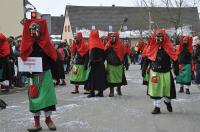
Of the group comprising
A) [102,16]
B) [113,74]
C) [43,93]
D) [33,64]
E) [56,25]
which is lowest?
[113,74]

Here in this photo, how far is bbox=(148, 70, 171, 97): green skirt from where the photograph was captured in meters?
11.4

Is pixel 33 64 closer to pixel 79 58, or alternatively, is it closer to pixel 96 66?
pixel 96 66

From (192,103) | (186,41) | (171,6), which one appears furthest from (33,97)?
(171,6)

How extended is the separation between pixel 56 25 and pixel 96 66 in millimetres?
76780

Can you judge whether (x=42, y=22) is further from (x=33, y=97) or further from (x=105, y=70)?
(x=105, y=70)

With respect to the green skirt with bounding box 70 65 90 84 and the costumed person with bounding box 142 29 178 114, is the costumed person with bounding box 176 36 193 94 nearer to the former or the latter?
the green skirt with bounding box 70 65 90 84

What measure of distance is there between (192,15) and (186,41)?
172ft

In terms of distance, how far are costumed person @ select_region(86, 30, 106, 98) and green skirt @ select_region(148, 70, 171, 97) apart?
3550mm

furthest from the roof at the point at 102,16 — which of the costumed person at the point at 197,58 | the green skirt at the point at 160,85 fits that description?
the green skirt at the point at 160,85

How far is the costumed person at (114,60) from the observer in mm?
15078

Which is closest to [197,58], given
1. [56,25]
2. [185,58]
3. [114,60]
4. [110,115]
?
[185,58]

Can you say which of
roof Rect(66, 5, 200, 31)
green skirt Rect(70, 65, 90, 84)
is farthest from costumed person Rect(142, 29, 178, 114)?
roof Rect(66, 5, 200, 31)

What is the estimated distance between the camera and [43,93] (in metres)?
9.41

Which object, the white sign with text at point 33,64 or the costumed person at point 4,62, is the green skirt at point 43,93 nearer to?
the white sign with text at point 33,64
